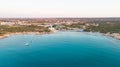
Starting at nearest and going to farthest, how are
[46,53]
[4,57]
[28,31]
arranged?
[4,57] → [46,53] → [28,31]

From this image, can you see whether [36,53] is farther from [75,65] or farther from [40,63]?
[75,65]

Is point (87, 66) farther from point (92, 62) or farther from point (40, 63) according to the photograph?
point (40, 63)

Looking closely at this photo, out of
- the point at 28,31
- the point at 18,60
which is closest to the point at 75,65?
the point at 18,60

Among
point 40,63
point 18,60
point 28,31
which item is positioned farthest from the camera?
point 28,31

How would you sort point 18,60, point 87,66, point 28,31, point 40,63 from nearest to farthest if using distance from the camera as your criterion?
1. point 87,66
2. point 40,63
3. point 18,60
4. point 28,31

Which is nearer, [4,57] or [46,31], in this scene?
[4,57]

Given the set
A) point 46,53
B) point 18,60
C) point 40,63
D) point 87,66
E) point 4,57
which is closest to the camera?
point 87,66

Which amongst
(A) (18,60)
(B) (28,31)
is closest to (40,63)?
(A) (18,60)

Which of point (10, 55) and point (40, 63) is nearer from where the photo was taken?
point (40, 63)
